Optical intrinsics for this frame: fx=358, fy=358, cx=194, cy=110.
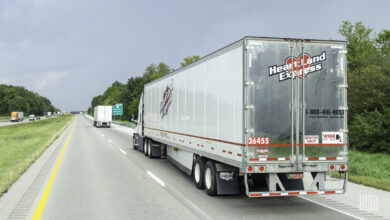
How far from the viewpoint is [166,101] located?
13188 millimetres

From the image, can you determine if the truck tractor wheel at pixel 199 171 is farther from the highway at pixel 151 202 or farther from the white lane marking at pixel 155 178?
the white lane marking at pixel 155 178

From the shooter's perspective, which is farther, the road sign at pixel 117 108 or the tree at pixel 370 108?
the road sign at pixel 117 108

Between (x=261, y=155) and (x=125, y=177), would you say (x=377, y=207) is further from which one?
(x=125, y=177)

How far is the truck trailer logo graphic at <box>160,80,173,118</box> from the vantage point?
12.6 metres

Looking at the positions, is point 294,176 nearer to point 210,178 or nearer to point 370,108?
point 210,178

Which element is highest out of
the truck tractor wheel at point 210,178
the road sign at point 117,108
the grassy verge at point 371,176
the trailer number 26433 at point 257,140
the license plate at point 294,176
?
the road sign at point 117,108

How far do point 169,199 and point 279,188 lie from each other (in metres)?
2.48

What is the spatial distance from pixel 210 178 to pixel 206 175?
1.33ft

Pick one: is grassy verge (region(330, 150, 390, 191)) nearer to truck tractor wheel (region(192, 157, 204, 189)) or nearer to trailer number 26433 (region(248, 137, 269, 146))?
trailer number 26433 (region(248, 137, 269, 146))

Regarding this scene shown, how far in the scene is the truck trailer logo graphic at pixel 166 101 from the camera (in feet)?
41.3

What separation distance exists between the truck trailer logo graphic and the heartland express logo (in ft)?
19.3

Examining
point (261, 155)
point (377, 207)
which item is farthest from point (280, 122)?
point (377, 207)

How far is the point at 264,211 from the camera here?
718cm

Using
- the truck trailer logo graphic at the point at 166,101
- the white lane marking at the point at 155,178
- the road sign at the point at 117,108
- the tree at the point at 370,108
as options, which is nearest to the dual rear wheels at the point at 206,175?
the white lane marking at the point at 155,178
